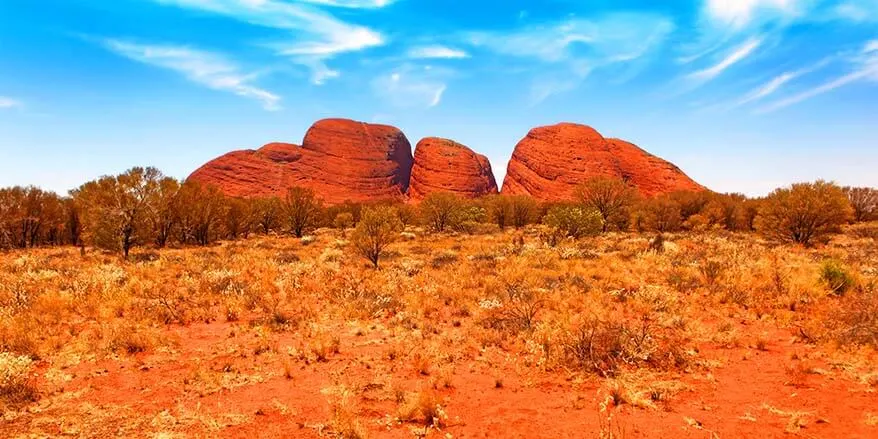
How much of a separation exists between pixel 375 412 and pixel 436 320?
457 centimetres

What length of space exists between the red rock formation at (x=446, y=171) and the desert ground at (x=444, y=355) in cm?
10570

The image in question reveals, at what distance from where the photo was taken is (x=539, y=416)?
5.89 metres

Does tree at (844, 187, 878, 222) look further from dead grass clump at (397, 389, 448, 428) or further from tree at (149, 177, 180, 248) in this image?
tree at (149, 177, 180, 248)

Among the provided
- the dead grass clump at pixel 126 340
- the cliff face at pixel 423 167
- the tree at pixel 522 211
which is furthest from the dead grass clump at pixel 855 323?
the cliff face at pixel 423 167

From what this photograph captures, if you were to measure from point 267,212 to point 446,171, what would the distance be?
265 ft

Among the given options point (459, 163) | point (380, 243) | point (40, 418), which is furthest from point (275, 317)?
point (459, 163)

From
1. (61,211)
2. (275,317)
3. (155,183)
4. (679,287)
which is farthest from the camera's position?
(61,211)

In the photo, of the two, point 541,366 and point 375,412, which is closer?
point 375,412

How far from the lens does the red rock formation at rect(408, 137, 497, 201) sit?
121m

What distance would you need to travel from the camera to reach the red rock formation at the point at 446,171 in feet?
398

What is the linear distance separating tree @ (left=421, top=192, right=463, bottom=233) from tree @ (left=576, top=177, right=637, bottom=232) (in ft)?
40.8

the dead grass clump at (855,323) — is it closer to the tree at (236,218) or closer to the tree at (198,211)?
the tree at (198,211)

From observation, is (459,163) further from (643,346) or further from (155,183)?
(643,346)

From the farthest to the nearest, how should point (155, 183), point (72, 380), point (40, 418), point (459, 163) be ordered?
point (459, 163) < point (155, 183) < point (72, 380) < point (40, 418)
